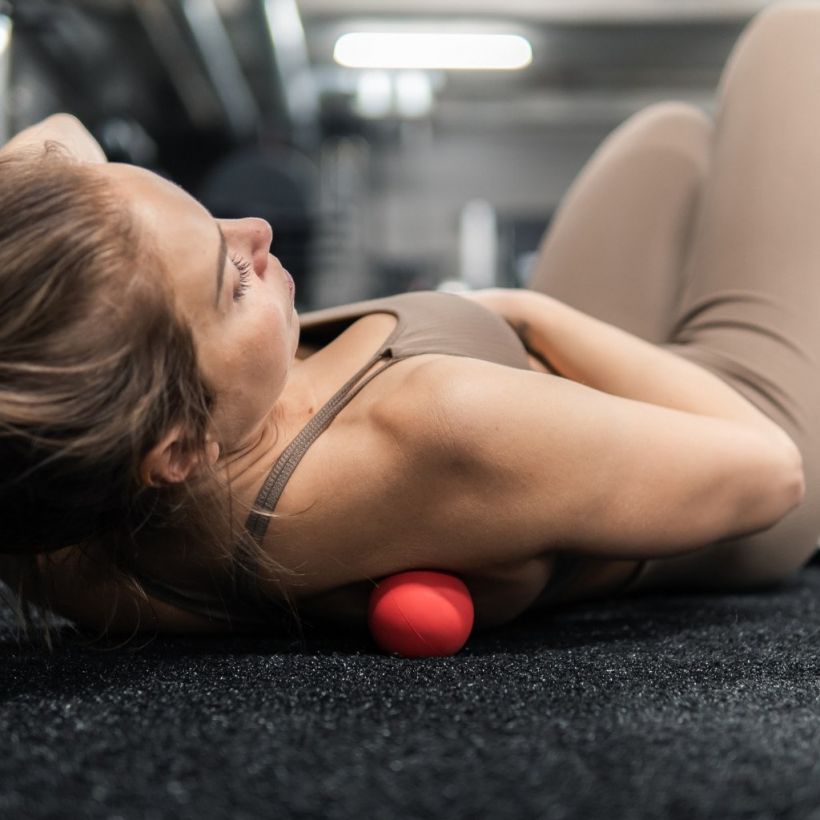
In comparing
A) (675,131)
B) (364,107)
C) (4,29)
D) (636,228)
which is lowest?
(364,107)

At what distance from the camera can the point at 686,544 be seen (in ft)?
2.67

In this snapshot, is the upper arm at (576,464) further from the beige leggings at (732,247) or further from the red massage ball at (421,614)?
the beige leggings at (732,247)

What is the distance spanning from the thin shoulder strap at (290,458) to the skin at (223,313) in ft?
0.09

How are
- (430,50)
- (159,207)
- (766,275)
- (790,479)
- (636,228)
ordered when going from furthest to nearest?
(430,50), (636,228), (766,275), (790,479), (159,207)

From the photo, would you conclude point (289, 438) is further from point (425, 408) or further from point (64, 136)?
point (64, 136)

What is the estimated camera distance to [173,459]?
730 millimetres

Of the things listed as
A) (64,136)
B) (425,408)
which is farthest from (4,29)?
(425,408)

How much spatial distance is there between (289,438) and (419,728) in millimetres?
286

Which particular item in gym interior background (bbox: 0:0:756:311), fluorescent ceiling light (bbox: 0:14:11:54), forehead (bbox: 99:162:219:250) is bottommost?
gym interior background (bbox: 0:0:756:311)

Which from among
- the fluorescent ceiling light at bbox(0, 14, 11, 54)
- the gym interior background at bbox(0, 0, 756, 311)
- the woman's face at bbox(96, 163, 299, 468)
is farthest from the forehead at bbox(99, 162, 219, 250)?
the gym interior background at bbox(0, 0, 756, 311)

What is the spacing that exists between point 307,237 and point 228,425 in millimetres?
3656

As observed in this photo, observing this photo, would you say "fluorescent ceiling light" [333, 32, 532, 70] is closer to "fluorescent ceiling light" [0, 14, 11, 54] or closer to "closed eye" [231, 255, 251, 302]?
"fluorescent ceiling light" [0, 14, 11, 54]

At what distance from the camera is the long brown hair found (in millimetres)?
651

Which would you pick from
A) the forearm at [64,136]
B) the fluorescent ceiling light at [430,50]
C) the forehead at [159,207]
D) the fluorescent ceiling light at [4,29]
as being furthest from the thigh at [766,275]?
the fluorescent ceiling light at [430,50]
